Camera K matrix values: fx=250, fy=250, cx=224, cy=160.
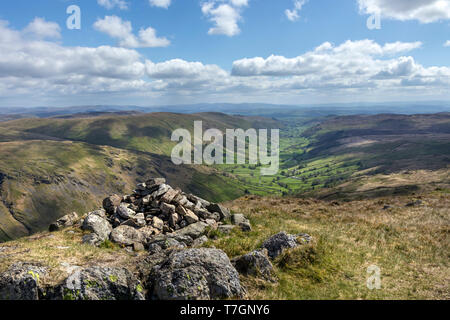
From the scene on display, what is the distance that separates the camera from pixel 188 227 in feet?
77.4

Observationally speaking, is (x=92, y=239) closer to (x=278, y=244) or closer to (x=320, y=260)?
(x=278, y=244)

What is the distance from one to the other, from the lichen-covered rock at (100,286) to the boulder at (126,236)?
9091 millimetres

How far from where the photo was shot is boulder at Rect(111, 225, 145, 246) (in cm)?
2077

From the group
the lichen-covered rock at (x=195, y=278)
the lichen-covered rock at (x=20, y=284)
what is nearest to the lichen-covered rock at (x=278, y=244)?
the lichen-covered rock at (x=195, y=278)

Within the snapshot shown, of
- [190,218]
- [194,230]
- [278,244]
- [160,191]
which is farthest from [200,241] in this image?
[160,191]

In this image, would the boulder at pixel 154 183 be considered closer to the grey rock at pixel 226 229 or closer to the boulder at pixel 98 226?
the boulder at pixel 98 226

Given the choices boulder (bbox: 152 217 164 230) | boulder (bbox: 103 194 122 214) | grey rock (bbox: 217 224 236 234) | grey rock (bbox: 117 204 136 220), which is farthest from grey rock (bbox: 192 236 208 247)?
boulder (bbox: 103 194 122 214)

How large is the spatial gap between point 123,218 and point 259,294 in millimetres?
17925

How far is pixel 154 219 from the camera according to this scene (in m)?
25.2

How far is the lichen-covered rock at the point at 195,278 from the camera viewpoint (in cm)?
1144

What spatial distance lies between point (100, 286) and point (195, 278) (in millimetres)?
4277
